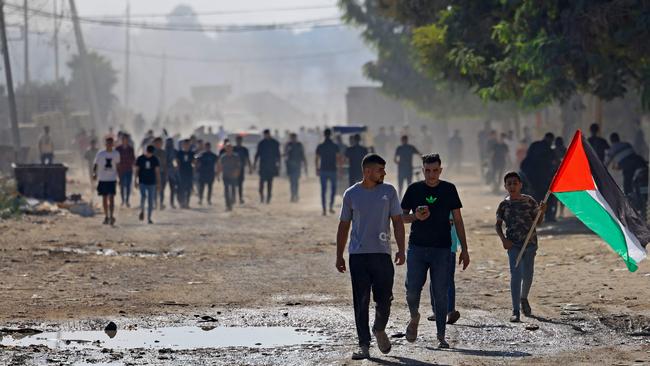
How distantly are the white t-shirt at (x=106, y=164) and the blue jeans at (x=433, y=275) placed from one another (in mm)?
14331

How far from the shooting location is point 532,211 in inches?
492

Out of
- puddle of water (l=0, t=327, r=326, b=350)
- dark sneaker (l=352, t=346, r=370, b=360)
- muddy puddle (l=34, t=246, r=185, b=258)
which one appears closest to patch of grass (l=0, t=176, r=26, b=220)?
muddy puddle (l=34, t=246, r=185, b=258)

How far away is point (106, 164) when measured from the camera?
977 inches

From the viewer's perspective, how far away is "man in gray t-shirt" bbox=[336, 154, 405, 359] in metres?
10.4

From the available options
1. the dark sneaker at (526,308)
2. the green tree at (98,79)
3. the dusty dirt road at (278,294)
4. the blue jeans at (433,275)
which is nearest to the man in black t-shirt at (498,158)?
the dusty dirt road at (278,294)

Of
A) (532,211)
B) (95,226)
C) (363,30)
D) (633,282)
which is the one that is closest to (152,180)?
(95,226)

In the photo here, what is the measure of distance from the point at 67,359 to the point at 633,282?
7.08 meters

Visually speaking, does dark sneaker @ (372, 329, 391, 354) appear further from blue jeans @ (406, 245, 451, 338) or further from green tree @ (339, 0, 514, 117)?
green tree @ (339, 0, 514, 117)

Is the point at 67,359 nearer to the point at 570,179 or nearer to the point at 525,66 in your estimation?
the point at 570,179

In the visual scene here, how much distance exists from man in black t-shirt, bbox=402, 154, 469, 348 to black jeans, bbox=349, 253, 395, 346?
526 mm

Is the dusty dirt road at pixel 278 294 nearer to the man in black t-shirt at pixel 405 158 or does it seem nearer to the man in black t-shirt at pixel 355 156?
the man in black t-shirt at pixel 355 156

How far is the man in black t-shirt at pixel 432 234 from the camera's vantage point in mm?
10969

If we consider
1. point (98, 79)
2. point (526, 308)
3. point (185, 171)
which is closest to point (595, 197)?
point (526, 308)

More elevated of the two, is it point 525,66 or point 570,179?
point 525,66
